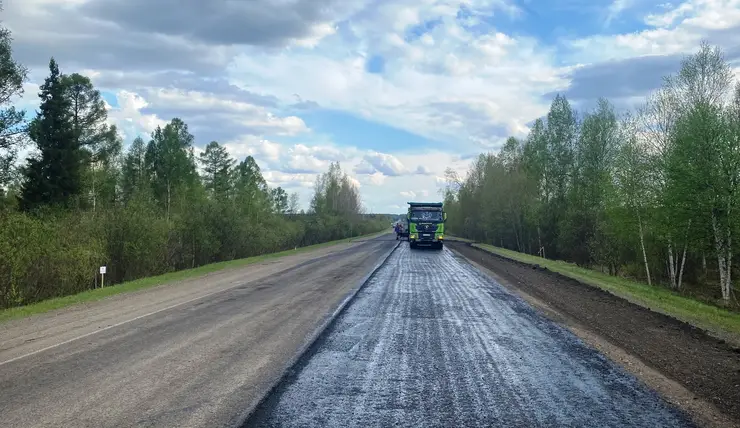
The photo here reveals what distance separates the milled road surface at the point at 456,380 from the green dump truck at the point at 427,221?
29993 millimetres

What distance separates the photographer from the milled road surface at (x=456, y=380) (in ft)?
17.5

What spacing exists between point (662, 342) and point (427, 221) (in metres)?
32.6

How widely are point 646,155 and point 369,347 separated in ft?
87.9

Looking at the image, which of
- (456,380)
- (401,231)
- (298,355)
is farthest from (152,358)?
(401,231)

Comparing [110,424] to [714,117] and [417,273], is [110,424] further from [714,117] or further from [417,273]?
[714,117]

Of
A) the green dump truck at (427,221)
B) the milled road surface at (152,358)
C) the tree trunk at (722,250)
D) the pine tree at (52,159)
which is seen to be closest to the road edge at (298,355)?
the milled road surface at (152,358)

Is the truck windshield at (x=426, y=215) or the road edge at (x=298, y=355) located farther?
the truck windshield at (x=426, y=215)

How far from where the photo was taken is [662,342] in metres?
9.21

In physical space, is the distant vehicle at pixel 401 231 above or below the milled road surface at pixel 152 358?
above

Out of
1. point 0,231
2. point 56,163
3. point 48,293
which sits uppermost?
point 56,163

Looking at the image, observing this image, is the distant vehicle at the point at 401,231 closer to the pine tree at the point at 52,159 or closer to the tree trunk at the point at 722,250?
the pine tree at the point at 52,159

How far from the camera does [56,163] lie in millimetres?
30469

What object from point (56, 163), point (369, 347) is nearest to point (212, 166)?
point (56, 163)

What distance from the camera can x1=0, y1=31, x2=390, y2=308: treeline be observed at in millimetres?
17188
